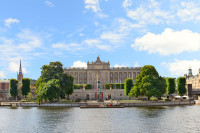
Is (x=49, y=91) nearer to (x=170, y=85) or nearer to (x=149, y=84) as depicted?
(x=149, y=84)

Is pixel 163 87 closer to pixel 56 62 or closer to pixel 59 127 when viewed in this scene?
pixel 56 62

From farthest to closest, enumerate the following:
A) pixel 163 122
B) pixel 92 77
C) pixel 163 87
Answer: pixel 92 77 < pixel 163 87 < pixel 163 122

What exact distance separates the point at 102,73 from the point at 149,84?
93427 mm

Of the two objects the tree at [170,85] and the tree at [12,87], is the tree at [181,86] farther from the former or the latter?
the tree at [12,87]

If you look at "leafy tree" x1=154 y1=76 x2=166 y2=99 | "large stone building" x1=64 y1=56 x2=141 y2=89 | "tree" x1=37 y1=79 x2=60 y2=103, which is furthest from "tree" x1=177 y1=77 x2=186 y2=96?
"large stone building" x1=64 y1=56 x2=141 y2=89

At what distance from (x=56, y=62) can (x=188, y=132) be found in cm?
5886

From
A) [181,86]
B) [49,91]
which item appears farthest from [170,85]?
[49,91]

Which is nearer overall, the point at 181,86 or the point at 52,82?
the point at 52,82

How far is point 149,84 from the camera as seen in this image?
76312mm

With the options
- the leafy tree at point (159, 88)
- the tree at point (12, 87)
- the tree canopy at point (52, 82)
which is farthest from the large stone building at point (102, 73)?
the leafy tree at point (159, 88)

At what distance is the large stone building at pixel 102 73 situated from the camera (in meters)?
168

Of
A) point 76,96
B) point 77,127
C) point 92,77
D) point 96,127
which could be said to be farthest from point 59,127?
point 92,77

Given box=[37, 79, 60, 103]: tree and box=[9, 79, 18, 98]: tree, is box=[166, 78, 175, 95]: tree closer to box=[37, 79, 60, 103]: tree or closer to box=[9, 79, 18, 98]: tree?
box=[37, 79, 60, 103]: tree

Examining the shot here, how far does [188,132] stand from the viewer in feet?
107
